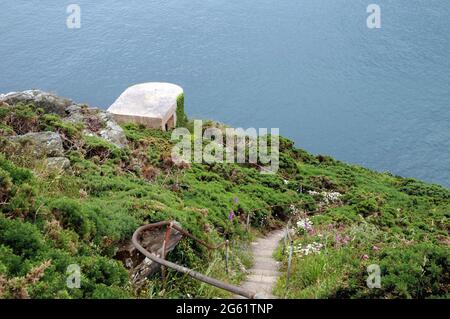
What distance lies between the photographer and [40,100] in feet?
63.6

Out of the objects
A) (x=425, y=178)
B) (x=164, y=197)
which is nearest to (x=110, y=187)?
(x=164, y=197)

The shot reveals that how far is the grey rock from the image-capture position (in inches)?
462

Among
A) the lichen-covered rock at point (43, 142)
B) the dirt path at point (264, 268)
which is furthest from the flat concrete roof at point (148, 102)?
the lichen-covered rock at point (43, 142)

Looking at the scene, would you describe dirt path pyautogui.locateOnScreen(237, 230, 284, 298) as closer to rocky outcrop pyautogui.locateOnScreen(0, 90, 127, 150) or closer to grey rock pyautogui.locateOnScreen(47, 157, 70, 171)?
grey rock pyautogui.locateOnScreen(47, 157, 70, 171)

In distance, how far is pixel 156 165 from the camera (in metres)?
17.8

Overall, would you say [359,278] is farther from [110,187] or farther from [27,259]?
[110,187]

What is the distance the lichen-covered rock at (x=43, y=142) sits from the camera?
12.5 m

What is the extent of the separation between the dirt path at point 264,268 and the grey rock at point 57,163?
496cm

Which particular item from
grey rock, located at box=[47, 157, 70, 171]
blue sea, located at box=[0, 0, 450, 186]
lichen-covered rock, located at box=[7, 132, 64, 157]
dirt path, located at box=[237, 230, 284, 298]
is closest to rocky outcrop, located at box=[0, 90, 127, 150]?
lichen-covered rock, located at box=[7, 132, 64, 157]

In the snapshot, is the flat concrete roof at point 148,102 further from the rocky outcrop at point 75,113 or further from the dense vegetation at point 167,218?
the rocky outcrop at point 75,113

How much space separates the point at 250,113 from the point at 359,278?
6227 cm

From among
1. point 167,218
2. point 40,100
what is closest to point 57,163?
point 167,218

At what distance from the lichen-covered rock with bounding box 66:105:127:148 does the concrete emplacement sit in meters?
5.45

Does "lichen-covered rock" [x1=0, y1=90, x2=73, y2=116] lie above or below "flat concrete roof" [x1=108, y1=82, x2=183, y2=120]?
above
